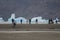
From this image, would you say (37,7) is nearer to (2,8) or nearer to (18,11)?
(18,11)

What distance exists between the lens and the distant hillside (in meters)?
23.1

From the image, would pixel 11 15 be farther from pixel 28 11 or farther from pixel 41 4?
pixel 41 4

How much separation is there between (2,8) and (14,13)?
1757 millimetres

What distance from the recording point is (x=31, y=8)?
78.1 ft

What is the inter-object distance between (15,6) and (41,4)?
3.61m

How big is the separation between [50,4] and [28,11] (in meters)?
3.19

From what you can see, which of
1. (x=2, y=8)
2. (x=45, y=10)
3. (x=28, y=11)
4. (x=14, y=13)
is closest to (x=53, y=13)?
(x=45, y=10)

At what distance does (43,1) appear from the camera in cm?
2342

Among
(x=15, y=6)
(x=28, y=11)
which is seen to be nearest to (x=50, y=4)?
(x=28, y=11)

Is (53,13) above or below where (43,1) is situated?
below

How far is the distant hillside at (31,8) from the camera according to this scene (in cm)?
2308

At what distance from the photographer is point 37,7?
77.9ft

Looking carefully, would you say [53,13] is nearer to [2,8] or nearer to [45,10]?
[45,10]

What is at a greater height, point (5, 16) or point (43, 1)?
point (43, 1)
